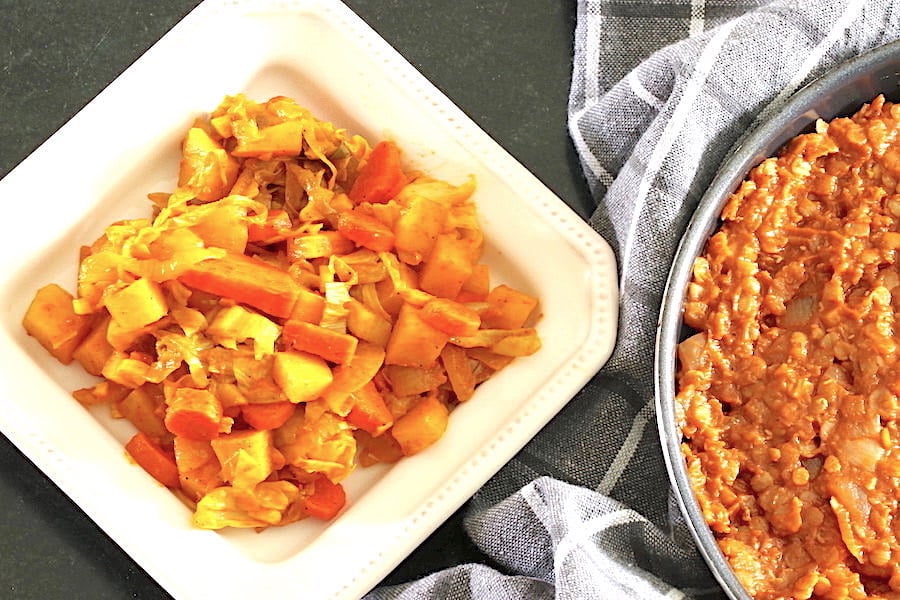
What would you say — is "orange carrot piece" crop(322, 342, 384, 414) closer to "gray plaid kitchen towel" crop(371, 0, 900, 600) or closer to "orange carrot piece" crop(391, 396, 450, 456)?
"orange carrot piece" crop(391, 396, 450, 456)

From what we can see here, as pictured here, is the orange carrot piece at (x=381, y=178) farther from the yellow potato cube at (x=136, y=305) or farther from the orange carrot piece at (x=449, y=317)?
the yellow potato cube at (x=136, y=305)

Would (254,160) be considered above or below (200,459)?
above

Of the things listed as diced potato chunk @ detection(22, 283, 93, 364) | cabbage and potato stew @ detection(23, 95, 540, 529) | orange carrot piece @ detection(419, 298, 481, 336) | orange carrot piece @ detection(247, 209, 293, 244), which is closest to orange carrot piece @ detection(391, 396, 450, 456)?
cabbage and potato stew @ detection(23, 95, 540, 529)

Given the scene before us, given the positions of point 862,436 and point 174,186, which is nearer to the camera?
point 862,436

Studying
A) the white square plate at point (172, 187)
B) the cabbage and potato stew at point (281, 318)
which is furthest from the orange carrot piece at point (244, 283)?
the white square plate at point (172, 187)

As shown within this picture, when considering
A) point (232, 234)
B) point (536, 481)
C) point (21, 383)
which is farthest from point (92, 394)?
point (536, 481)

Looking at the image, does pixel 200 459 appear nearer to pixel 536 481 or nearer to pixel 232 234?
pixel 232 234

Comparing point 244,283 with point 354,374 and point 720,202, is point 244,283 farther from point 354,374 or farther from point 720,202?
point 720,202
